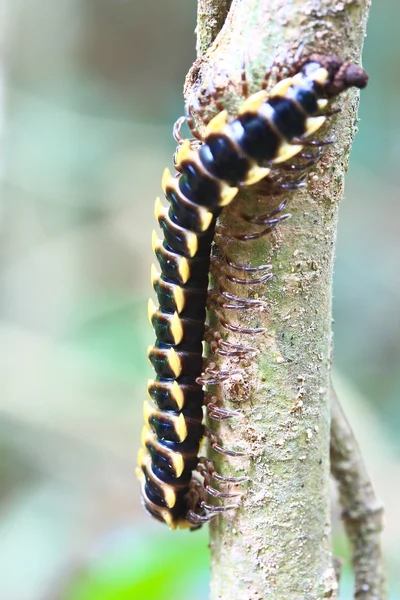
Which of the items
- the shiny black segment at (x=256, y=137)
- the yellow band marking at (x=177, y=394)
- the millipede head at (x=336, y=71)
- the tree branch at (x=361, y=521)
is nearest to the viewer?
the millipede head at (x=336, y=71)

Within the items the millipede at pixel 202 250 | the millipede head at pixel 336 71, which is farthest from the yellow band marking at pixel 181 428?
the millipede head at pixel 336 71

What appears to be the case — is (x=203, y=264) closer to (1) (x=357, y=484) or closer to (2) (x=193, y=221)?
(2) (x=193, y=221)

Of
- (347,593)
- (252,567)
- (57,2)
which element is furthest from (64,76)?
(252,567)

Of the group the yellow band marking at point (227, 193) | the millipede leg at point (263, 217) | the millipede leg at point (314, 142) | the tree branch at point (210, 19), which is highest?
the tree branch at point (210, 19)

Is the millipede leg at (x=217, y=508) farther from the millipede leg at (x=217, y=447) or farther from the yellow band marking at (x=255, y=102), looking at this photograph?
the yellow band marking at (x=255, y=102)

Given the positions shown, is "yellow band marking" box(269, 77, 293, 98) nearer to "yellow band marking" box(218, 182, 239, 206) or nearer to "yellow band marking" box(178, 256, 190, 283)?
"yellow band marking" box(218, 182, 239, 206)

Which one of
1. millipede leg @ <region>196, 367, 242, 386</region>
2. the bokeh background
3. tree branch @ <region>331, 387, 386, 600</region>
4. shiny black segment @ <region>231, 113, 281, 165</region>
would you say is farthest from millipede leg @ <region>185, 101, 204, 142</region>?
the bokeh background

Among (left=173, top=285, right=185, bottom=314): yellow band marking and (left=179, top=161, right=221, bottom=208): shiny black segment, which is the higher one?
(left=179, top=161, right=221, bottom=208): shiny black segment

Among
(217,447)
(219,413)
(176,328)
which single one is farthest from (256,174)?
(217,447)
